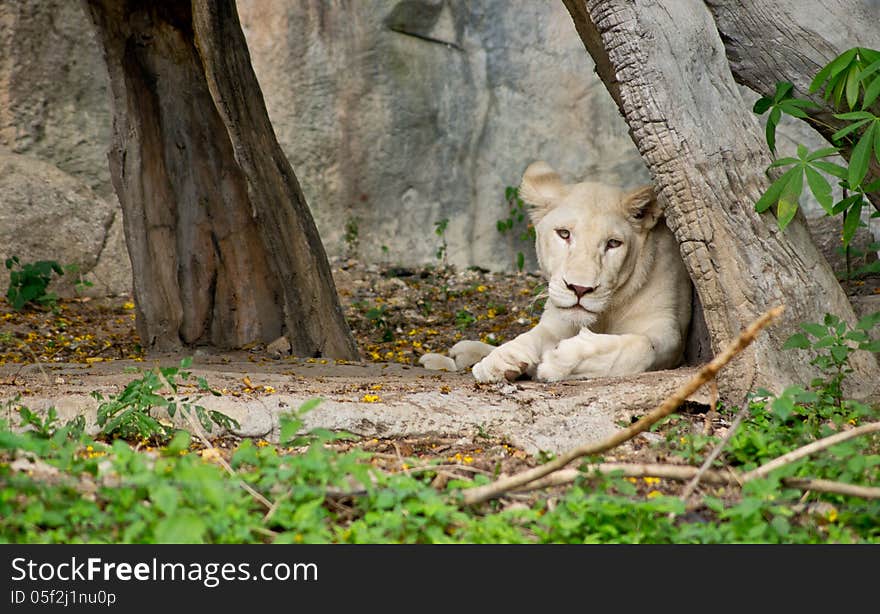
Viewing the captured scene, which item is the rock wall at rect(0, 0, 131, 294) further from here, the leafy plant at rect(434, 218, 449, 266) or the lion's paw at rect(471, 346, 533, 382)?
the lion's paw at rect(471, 346, 533, 382)

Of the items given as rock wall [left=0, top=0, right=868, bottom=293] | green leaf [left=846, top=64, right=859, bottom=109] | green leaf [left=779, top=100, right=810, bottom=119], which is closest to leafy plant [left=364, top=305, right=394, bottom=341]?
rock wall [left=0, top=0, right=868, bottom=293]

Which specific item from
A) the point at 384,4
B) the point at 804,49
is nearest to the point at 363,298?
the point at 384,4

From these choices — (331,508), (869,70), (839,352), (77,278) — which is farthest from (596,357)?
(77,278)

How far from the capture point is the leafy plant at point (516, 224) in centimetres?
1118

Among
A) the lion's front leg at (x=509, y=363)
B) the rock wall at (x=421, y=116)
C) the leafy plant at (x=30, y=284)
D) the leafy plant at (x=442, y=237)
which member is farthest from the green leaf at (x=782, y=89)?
the leafy plant at (x=30, y=284)

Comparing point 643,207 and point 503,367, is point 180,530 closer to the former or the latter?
point 503,367

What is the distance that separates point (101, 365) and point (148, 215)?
1391 millimetres

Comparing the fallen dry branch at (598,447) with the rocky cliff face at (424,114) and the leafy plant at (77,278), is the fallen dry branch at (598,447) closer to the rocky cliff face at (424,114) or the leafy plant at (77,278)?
the leafy plant at (77,278)

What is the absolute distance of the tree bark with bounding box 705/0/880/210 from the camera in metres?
5.11

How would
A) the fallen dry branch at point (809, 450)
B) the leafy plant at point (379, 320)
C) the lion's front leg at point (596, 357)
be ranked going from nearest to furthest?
the fallen dry branch at point (809, 450) < the lion's front leg at point (596, 357) < the leafy plant at point (379, 320)

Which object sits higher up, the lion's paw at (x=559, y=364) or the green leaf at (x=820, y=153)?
the green leaf at (x=820, y=153)

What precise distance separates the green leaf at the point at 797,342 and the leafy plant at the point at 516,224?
6.22 m
